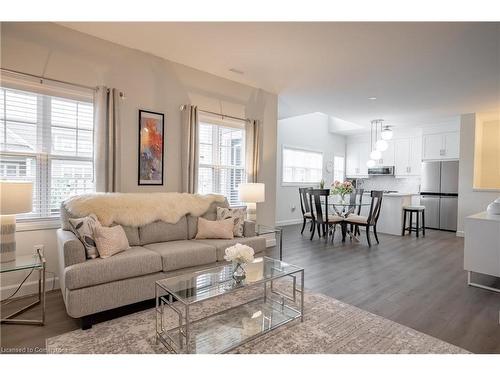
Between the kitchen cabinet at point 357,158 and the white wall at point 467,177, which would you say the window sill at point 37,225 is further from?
the kitchen cabinet at point 357,158

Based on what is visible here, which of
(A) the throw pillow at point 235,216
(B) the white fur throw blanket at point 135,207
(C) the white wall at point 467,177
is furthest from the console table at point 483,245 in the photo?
(C) the white wall at point 467,177

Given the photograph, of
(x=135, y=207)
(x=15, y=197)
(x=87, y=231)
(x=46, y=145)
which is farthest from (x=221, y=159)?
(x=15, y=197)

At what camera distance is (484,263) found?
3129mm

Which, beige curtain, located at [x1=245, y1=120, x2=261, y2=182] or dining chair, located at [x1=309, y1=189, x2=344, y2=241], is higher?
beige curtain, located at [x1=245, y1=120, x2=261, y2=182]

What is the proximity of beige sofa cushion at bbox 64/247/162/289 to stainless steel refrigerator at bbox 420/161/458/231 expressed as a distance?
22.6ft

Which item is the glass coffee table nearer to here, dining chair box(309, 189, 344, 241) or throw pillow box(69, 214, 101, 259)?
throw pillow box(69, 214, 101, 259)

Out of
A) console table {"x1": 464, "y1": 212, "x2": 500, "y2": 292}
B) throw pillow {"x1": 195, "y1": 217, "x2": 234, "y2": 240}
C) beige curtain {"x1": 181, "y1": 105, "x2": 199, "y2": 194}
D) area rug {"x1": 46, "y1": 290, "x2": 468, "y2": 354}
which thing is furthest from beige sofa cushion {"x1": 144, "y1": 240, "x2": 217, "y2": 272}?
console table {"x1": 464, "y1": 212, "x2": 500, "y2": 292}

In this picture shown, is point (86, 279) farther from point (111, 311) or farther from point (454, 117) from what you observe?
point (454, 117)

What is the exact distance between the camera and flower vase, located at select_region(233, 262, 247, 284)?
2215 millimetres

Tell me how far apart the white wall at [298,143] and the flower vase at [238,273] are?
16.4 ft

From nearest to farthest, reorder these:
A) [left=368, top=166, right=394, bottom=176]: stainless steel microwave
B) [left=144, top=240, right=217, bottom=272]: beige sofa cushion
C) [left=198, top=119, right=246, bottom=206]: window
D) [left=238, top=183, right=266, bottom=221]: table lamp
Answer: [left=144, top=240, right=217, bottom=272]: beige sofa cushion
[left=238, top=183, right=266, bottom=221]: table lamp
[left=198, top=119, right=246, bottom=206]: window
[left=368, top=166, right=394, bottom=176]: stainless steel microwave
